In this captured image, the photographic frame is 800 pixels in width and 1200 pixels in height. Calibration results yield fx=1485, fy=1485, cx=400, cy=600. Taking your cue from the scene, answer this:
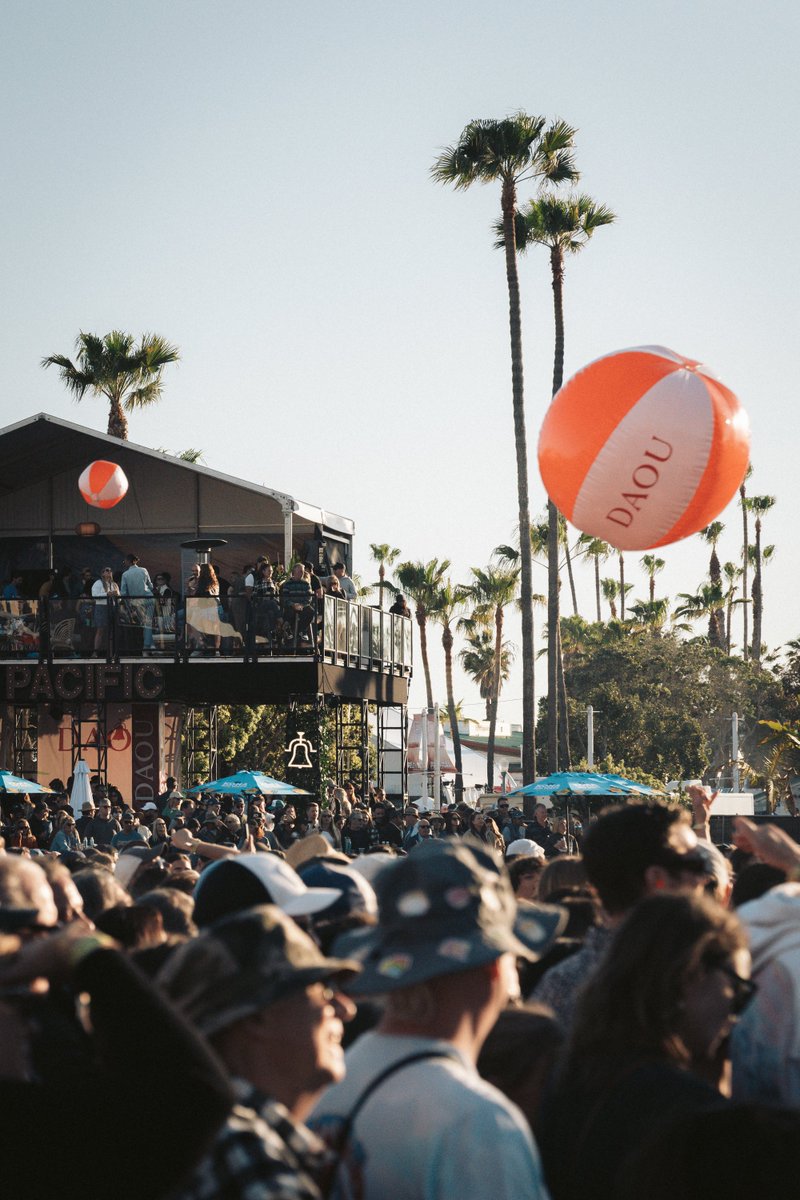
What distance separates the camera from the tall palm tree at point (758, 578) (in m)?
75.8

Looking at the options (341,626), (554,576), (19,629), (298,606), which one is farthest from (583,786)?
(554,576)

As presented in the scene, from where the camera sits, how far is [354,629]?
26.1 m

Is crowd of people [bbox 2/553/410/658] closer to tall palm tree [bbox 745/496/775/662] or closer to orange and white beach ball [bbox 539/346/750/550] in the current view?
orange and white beach ball [bbox 539/346/750/550]

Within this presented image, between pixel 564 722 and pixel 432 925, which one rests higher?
pixel 432 925

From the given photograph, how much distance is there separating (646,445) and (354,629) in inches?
664

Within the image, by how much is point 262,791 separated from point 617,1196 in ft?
65.2

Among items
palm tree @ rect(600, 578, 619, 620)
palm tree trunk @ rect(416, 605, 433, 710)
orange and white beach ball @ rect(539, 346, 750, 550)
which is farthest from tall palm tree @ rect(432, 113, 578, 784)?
palm tree @ rect(600, 578, 619, 620)

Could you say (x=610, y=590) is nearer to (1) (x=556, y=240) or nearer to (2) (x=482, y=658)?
(2) (x=482, y=658)

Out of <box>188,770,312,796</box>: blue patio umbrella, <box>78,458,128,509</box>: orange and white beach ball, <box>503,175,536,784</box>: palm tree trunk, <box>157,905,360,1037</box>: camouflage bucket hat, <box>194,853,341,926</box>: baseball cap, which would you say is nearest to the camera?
<box>157,905,360,1037</box>: camouflage bucket hat

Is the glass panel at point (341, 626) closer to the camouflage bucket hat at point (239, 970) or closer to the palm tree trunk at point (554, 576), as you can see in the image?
the palm tree trunk at point (554, 576)

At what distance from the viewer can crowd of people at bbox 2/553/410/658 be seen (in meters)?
24.0

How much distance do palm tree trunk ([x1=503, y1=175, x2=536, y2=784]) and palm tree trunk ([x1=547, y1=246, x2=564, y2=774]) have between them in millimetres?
1221

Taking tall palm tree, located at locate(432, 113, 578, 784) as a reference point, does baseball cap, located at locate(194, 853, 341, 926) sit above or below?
below

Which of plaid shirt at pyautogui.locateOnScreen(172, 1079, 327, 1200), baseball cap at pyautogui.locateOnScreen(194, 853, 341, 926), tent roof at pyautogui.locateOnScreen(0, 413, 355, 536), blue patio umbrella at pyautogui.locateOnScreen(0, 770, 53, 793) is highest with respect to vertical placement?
tent roof at pyautogui.locateOnScreen(0, 413, 355, 536)
